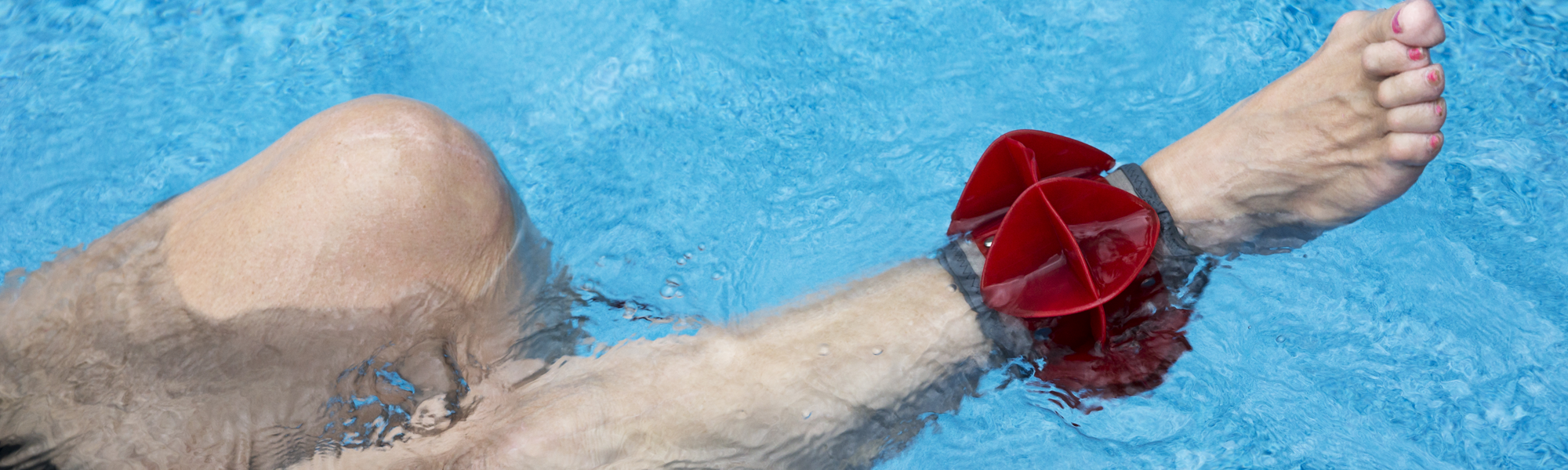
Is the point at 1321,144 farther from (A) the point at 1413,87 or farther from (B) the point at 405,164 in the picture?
(B) the point at 405,164

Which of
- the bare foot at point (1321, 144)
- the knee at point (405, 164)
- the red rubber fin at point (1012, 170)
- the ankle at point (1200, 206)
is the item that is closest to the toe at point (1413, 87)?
the bare foot at point (1321, 144)

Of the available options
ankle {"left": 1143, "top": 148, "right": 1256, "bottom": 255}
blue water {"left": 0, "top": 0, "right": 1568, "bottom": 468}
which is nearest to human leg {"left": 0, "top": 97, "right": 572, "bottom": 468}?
blue water {"left": 0, "top": 0, "right": 1568, "bottom": 468}

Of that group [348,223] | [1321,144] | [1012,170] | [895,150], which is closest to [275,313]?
[348,223]

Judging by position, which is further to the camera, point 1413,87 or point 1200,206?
point 1200,206

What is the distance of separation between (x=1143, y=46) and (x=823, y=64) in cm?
77

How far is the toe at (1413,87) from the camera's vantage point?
3.62 feet

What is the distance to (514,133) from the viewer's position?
82.9 inches

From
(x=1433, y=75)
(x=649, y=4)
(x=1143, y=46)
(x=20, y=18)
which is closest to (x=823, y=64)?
(x=649, y=4)

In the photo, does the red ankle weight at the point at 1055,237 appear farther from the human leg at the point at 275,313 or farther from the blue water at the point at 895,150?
the human leg at the point at 275,313

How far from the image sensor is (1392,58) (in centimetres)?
112

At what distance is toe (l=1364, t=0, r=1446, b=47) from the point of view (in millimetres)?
1095

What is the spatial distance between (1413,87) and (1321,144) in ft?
0.50

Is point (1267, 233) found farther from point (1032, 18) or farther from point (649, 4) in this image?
point (649, 4)

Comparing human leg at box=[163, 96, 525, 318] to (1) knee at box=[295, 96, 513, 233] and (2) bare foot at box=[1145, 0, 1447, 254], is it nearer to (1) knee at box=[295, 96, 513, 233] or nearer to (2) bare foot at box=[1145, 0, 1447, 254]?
(1) knee at box=[295, 96, 513, 233]
